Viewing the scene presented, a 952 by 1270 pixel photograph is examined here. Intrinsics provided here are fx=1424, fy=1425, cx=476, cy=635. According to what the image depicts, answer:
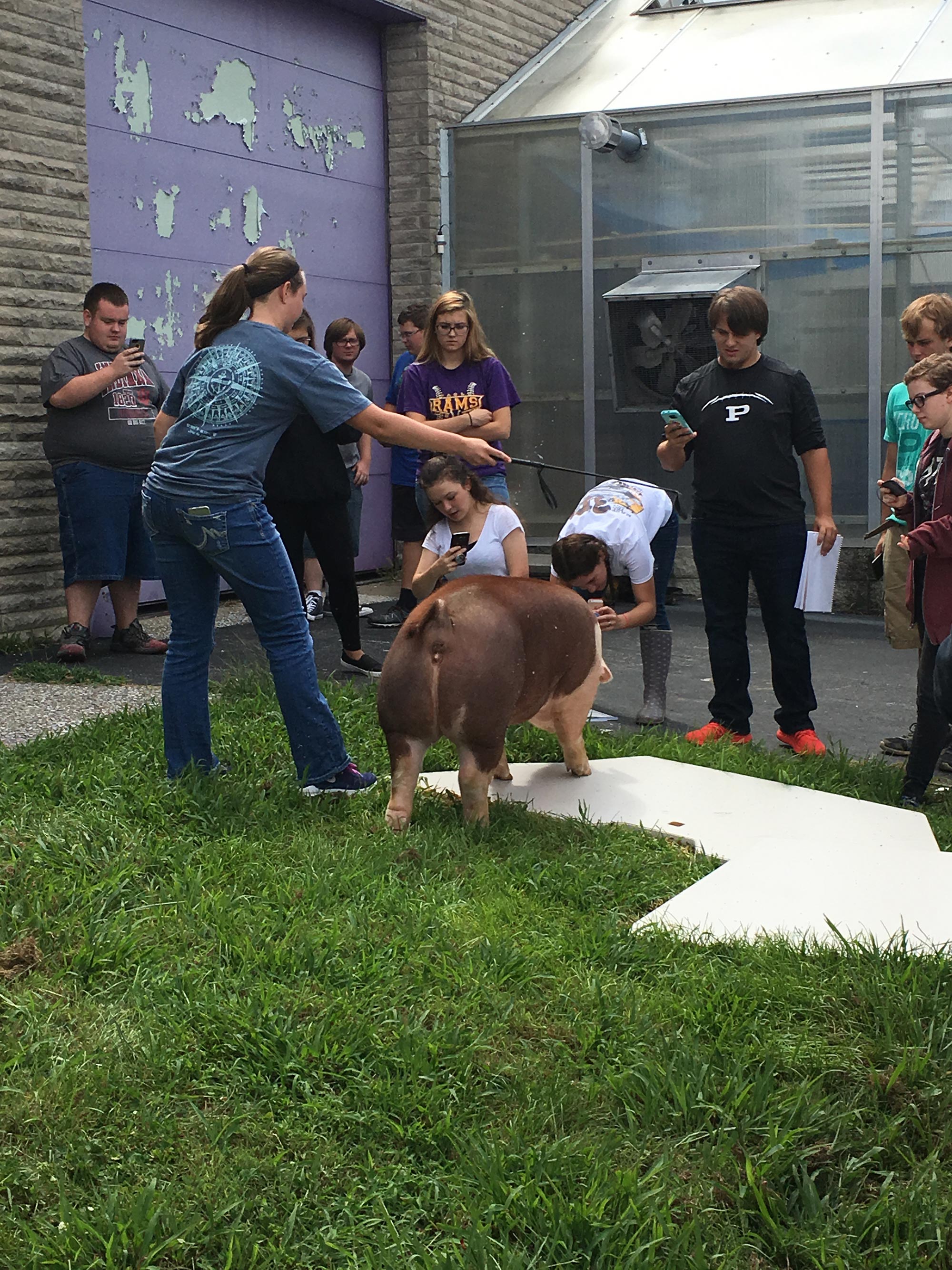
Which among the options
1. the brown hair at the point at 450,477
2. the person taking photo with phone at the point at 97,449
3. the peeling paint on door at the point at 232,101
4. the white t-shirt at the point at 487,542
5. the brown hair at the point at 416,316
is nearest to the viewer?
the brown hair at the point at 450,477

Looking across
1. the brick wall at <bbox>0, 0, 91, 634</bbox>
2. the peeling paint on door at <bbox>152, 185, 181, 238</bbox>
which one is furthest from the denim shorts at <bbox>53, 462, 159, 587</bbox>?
the peeling paint on door at <bbox>152, 185, 181, 238</bbox>

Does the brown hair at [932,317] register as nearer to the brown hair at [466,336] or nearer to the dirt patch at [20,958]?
the brown hair at [466,336]

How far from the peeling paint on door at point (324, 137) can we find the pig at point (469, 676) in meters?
→ 7.41

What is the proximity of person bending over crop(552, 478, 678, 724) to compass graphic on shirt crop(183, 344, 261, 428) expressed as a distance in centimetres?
171

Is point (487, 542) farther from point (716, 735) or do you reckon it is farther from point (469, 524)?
point (716, 735)

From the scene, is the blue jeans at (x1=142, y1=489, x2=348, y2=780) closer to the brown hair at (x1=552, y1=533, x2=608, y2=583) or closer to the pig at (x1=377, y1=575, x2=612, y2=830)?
the pig at (x1=377, y1=575, x2=612, y2=830)

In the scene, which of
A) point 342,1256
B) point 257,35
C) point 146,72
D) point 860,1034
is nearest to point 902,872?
point 860,1034

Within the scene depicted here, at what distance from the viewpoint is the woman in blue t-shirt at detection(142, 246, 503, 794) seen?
4.88 metres

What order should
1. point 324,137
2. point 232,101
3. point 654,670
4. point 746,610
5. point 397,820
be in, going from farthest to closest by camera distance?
point 324,137
point 232,101
point 654,670
point 746,610
point 397,820

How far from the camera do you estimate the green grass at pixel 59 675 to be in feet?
24.7

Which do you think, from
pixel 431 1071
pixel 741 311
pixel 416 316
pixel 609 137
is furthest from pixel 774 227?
pixel 431 1071

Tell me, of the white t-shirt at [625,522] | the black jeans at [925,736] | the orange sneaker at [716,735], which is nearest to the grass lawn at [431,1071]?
the black jeans at [925,736]

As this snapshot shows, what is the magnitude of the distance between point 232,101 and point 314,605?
409 cm

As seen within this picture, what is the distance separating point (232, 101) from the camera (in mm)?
10633
